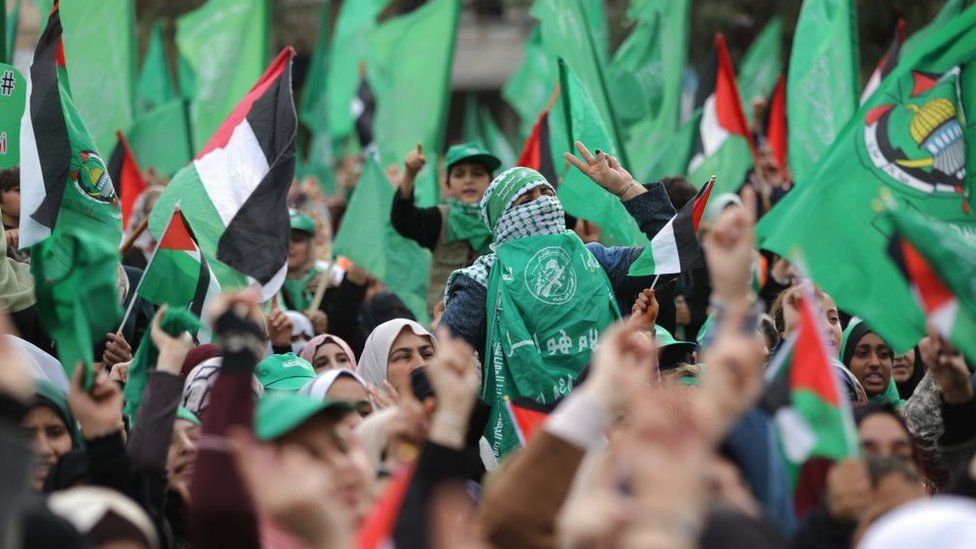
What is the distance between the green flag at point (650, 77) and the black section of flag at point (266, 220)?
3.91m

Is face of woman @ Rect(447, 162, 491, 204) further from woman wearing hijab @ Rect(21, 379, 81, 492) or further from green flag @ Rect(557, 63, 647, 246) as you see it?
woman wearing hijab @ Rect(21, 379, 81, 492)

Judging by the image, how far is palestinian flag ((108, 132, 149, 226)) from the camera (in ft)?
34.1

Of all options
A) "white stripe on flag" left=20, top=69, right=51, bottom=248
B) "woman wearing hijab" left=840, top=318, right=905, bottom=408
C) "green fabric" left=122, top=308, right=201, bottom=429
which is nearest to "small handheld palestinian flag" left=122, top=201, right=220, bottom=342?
"white stripe on flag" left=20, top=69, right=51, bottom=248

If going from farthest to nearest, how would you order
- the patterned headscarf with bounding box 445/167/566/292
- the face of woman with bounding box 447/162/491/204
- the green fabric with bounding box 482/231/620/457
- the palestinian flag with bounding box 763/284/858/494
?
the face of woman with bounding box 447/162/491/204, the patterned headscarf with bounding box 445/167/566/292, the green fabric with bounding box 482/231/620/457, the palestinian flag with bounding box 763/284/858/494

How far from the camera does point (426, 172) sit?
1080 cm

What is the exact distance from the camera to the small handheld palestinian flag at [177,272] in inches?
269

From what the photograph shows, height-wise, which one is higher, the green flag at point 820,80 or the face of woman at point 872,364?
the face of woman at point 872,364

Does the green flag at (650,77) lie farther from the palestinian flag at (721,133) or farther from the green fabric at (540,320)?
the green fabric at (540,320)

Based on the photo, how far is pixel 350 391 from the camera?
18.1 ft

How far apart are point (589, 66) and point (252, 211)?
3251mm

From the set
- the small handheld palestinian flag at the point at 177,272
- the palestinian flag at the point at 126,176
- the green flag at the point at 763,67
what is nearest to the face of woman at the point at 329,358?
the small handheld palestinian flag at the point at 177,272

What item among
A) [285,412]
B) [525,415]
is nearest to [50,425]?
[285,412]

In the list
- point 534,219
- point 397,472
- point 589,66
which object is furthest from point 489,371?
point 589,66

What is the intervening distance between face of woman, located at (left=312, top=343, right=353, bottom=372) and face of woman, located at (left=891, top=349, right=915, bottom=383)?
2416 mm
